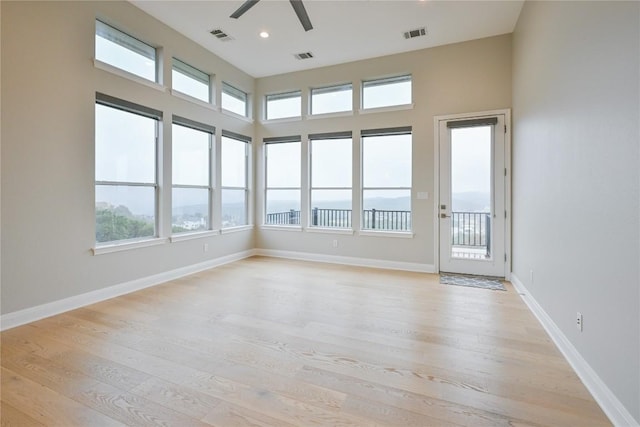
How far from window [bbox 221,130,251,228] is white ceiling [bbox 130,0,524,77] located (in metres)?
1.42

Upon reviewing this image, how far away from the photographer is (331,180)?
219 inches

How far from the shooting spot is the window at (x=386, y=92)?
4973mm

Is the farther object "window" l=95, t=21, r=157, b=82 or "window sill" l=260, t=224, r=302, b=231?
"window sill" l=260, t=224, r=302, b=231

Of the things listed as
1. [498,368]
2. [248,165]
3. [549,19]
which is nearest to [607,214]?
[498,368]

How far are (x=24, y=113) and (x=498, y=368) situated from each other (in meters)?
4.41

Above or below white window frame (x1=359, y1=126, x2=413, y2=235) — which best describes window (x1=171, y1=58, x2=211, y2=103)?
above

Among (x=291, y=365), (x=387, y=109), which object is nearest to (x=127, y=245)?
(x=291, y=365)

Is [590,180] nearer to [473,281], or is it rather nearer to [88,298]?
[473,281]

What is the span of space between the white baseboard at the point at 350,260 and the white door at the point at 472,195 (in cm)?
36

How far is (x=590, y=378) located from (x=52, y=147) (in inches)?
185

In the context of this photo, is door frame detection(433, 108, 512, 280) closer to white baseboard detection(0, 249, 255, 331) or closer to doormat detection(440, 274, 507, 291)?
doormat detection(440, 274, 507, 291)

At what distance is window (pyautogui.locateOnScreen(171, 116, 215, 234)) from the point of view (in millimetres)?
4406

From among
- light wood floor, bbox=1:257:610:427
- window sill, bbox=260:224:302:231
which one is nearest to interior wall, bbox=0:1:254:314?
light wood floor, bbox=1:257:610:427

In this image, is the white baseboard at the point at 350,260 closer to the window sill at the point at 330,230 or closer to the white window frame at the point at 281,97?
the window sill at the point at 330,230
